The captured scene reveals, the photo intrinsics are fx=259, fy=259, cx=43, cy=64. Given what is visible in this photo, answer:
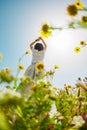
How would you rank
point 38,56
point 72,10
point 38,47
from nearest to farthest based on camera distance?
point 72,10, point 38,56, point 38,47

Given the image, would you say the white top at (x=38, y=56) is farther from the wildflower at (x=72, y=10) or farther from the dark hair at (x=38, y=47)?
the wildflower at (x=72, y=10)

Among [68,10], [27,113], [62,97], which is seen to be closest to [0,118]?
[27,113]

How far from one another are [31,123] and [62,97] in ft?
10.3

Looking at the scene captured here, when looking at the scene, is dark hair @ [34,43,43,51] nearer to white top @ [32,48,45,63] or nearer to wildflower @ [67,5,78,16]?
white top @ [32,48,45,63]

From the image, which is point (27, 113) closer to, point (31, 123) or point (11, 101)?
point (31, 123)

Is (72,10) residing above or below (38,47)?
below

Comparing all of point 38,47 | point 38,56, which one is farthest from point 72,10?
point 38,47

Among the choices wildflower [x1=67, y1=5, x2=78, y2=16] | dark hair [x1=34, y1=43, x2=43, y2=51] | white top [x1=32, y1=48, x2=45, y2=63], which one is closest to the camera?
wildflower [x1=67, y1=5, x2=78, y2=16]

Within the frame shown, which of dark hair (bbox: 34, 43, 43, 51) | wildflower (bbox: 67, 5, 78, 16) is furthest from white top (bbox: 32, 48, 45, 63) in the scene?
wildflower (bbox: 67, 5, 78, 16)

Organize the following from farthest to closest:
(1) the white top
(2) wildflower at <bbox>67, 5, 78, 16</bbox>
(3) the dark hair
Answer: (3) the dark hair → (1) the white top → (2) wildflower at <bbox>67, 5, 78, 16</bbox>

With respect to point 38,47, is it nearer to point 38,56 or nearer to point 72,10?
point 38,56

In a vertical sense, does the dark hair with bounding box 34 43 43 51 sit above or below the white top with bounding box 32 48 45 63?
above

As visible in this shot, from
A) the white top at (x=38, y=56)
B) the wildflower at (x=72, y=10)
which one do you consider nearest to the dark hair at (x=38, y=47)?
the white top at (x=38, y=56)

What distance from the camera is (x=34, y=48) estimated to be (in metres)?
8.37
